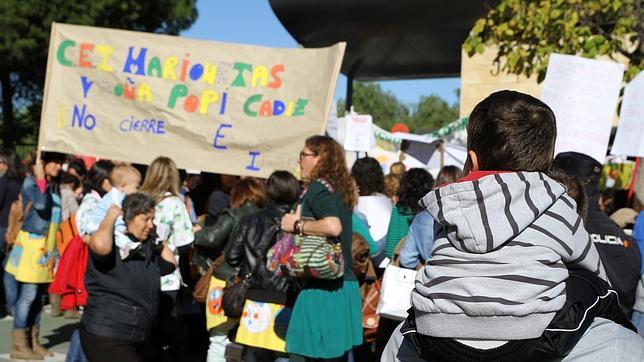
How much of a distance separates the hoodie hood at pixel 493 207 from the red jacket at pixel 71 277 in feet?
16.9

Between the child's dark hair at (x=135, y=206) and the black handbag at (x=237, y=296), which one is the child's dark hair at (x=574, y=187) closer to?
the child's dark hair at (x=135, y=206)

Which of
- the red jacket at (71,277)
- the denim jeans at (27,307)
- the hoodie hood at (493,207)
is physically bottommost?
the denim jeans at (27,307)

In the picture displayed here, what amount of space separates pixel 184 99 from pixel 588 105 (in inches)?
139

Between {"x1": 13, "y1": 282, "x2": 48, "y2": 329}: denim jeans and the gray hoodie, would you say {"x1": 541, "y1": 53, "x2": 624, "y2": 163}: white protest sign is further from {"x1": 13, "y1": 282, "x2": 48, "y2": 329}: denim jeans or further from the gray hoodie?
{"x1": 13, "y1": 282, "x2": 48, "y2": 329}: denim jeans

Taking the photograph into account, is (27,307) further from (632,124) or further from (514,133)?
(514,133)

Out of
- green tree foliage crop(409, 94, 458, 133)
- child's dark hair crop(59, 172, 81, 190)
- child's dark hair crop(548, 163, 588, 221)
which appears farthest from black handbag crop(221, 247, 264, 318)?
green tree foliage crop(409, 94, 458, 133)

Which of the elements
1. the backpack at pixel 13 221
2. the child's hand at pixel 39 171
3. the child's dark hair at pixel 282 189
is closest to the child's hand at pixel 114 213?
the child's dark hair at pixel 282 189

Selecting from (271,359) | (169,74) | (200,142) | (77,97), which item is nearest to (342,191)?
(271,359)

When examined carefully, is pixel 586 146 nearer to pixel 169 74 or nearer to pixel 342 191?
pixel 342 191

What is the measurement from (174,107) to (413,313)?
17.9 feet

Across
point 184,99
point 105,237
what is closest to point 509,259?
point 105,237

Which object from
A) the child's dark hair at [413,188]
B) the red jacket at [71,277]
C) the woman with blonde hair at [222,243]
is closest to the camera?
the child's dark hair at [413,188]

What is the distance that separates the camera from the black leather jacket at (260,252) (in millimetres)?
5434

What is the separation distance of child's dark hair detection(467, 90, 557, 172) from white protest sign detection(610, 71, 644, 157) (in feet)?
12.3
